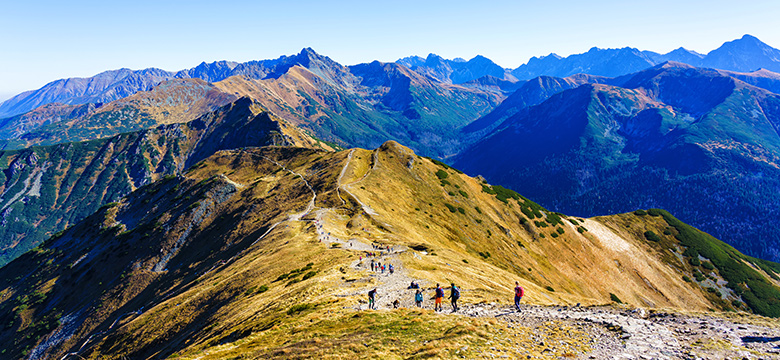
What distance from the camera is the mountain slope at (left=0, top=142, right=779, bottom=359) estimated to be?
104 feet

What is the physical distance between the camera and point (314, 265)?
2168 inches

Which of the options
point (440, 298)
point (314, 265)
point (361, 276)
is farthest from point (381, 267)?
point (440, 298)

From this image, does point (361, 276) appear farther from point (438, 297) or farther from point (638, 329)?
point (638, 329)

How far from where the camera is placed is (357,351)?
23.6m

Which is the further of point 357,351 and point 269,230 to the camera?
point 269,230

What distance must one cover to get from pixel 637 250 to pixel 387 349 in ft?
552

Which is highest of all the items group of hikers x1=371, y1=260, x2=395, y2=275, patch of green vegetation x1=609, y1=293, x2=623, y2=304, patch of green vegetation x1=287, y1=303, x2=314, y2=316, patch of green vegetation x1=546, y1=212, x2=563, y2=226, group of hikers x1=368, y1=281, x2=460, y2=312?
group of hikers x1=368, y1=281, x2=460, y2=312

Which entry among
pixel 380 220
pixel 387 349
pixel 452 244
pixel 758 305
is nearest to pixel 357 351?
pixel 387 349

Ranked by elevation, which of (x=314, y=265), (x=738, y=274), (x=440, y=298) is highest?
→ (x=440, y=298)

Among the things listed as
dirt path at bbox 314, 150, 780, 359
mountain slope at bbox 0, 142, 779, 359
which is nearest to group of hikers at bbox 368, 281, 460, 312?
dirt path at bbox 314, 150, 780, 359

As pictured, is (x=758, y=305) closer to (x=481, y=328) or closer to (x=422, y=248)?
(x=422, y=248)

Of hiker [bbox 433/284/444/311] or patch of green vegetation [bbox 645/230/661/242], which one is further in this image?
patch of green vegetation [bbox 645/230/661/242]

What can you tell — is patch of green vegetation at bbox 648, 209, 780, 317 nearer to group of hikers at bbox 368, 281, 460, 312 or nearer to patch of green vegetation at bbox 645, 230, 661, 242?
patch of green vegetation at bbox 645, 230, 661, 242

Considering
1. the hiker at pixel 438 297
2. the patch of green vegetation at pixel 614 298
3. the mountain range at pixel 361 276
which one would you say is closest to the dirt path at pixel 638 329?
the mountain range at pixel 361 276
